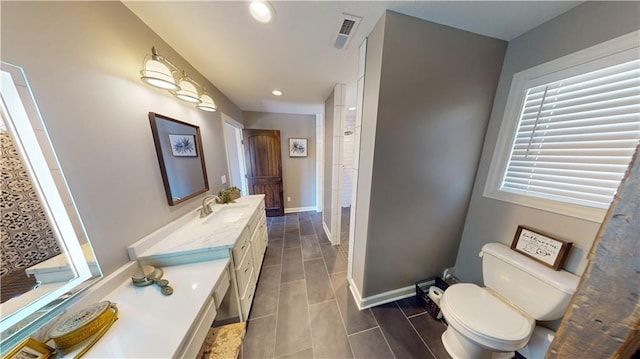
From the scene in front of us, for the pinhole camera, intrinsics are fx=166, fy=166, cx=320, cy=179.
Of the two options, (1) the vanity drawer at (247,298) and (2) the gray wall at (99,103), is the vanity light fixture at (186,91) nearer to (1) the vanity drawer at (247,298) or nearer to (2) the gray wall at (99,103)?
(2) the gray wall at (99,103)

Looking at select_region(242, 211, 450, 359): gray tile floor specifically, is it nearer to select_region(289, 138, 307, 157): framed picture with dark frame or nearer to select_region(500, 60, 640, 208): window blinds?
select_region(500, 60, 640, 208): window blinds

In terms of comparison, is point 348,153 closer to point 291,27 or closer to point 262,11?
point 291,27

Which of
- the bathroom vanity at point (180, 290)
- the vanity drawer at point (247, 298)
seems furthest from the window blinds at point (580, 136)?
the vanity drawer at point (247, 298)

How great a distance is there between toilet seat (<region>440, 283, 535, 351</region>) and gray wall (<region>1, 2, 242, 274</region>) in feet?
7.00

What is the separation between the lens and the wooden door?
3.23m

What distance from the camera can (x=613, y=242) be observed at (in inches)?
15.2

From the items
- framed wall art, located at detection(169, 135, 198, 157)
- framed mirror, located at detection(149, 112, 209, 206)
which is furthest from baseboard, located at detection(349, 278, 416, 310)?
framed wall art, located at detection(169, 135, 198, 157)

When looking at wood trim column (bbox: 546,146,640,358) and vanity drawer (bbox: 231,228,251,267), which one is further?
vanity drawer (bbox: 231,228,251,267)

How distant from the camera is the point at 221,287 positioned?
1053 mm

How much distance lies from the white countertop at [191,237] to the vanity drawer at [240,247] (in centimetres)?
7

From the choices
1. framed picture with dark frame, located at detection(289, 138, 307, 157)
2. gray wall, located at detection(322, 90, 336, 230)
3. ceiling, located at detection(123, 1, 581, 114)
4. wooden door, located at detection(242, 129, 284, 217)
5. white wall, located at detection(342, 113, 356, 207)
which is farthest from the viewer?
white wall, located at detection(342, 113, 356, 207)

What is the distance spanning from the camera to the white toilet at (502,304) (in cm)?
99

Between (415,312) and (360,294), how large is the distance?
Answer: 1.71ft

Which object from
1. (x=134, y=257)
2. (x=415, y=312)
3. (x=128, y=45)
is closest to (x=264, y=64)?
(x=128, y=45)
